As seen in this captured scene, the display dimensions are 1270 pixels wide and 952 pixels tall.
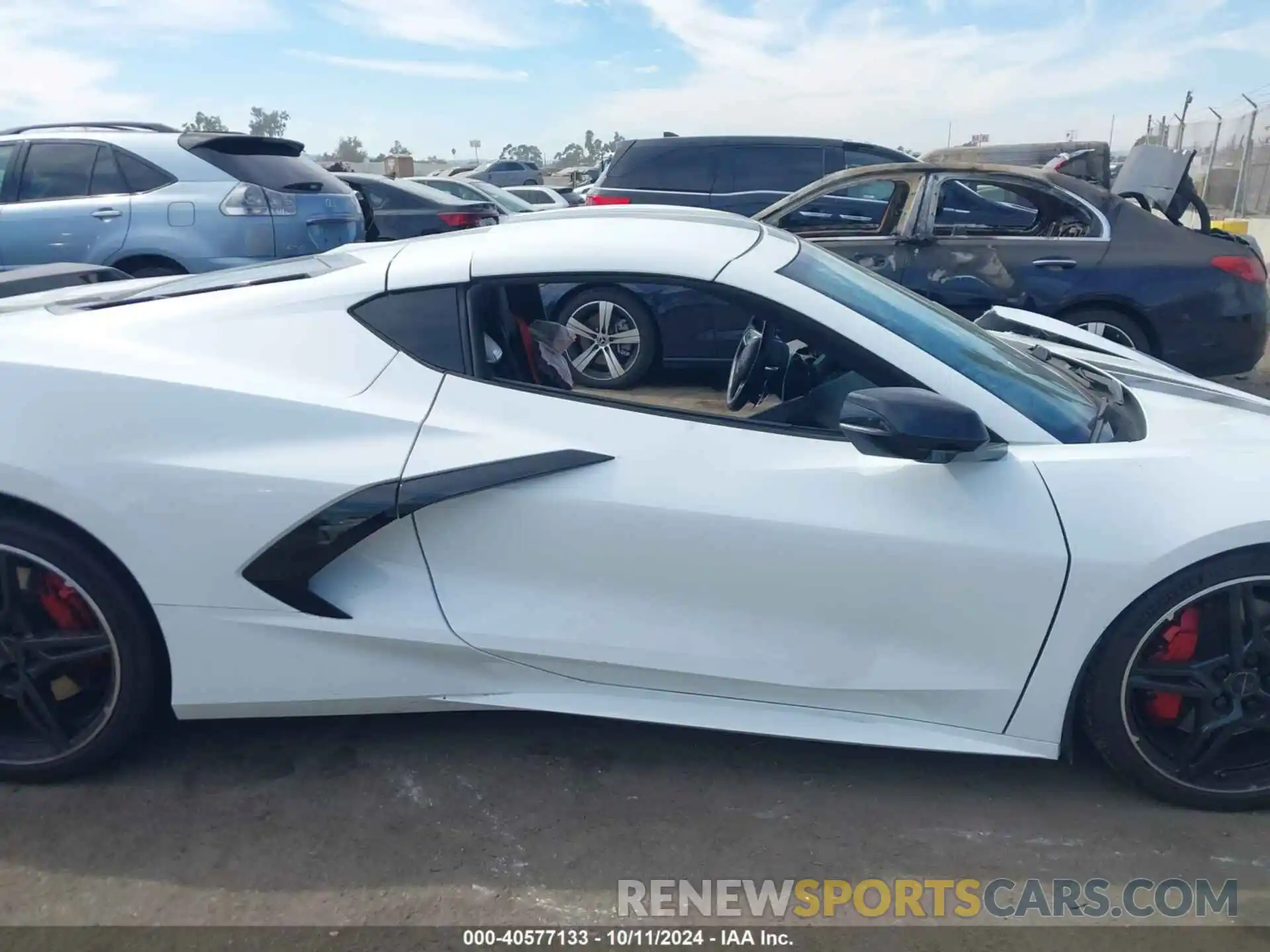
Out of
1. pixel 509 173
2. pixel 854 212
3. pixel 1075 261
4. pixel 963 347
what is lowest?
pixel 963 347

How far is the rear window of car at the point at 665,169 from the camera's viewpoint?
789 centimetres

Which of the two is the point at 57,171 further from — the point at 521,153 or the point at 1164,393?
the point at 521,153

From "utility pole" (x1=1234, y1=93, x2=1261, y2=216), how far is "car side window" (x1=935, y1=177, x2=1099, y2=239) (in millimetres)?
12118

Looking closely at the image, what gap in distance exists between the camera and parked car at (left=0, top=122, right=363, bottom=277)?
6309 millimetres

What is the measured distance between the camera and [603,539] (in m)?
2.24

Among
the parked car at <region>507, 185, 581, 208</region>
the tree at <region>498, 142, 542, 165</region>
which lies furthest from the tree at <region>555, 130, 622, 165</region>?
the parked car at <region>507, 185, 581, 208</region>

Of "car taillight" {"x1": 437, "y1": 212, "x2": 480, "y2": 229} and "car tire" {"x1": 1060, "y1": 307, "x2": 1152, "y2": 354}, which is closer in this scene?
"car tire" {"x1": 1060, "y1": 307, "x2": 1152, "y2": 354}

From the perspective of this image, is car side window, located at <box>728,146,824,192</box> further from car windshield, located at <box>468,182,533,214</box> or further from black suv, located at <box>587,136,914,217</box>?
car windshield, located at <box>468,182,533,214</box>

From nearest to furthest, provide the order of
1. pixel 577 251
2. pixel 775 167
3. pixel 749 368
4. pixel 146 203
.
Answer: pixel 577 251 → pixel 749 368 → pixel 146 203 → pixel 775 167

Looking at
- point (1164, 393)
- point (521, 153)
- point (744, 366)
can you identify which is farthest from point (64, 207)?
point (521, 153)

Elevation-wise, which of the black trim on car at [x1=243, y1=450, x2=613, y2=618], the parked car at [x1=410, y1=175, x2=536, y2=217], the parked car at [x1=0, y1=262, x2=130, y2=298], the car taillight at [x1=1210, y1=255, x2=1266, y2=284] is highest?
the parked car at [x1=410, y1=175, x2=536, y2=217]

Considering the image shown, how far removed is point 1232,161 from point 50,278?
19661 mm

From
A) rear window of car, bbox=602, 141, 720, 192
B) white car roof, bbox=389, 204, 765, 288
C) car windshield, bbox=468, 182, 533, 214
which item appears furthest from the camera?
car windshield, bbox=468, 182, 533, 214
